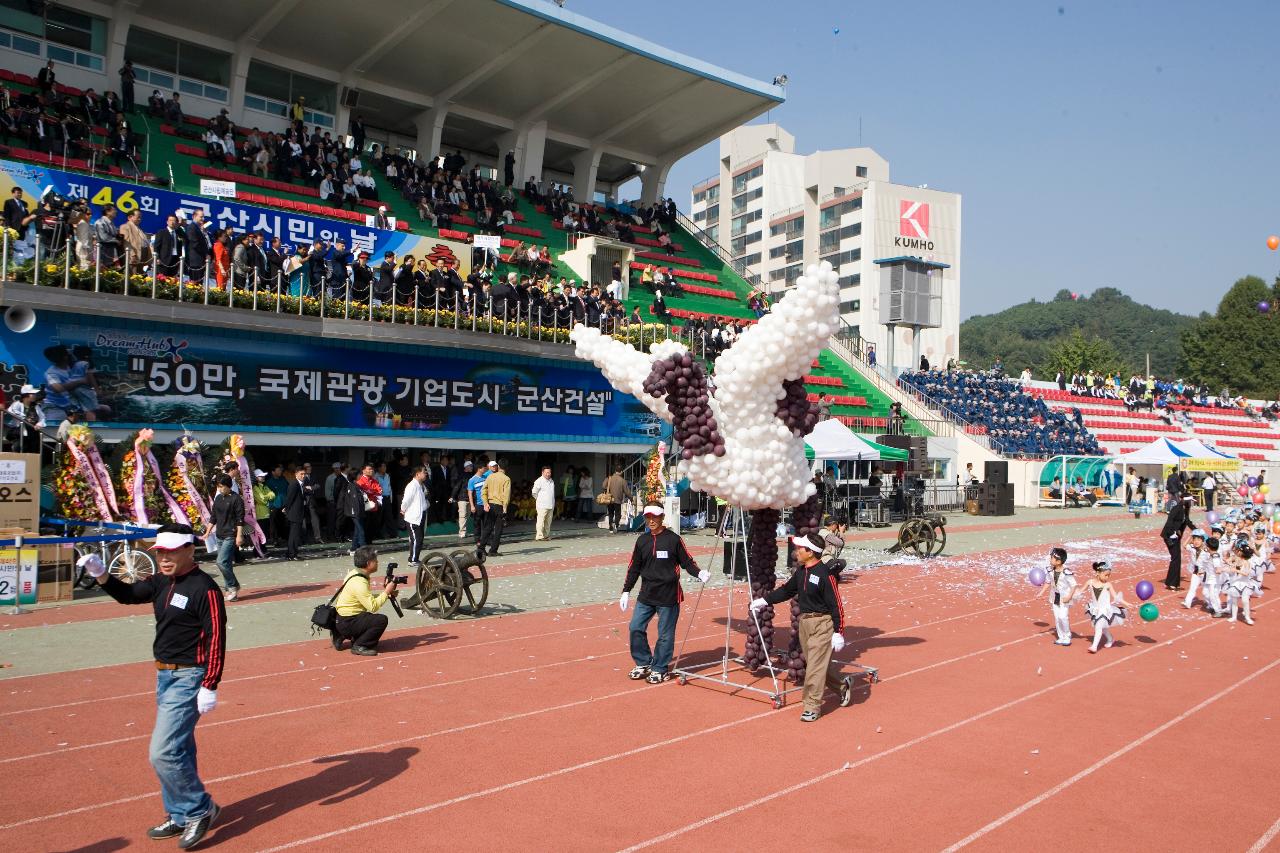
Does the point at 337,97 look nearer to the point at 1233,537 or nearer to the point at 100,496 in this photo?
the point at 100,496

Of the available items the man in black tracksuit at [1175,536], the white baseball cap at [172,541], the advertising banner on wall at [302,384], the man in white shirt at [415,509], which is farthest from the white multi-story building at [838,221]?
the white baseball cap at [172,541]

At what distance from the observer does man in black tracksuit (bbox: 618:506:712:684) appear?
33.2 feet

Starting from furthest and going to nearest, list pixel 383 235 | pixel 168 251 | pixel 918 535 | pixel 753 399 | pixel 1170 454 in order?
pixel 1170 454, pixel 383 235, pixel 918 535, pixel 168 251, pixel 753 399

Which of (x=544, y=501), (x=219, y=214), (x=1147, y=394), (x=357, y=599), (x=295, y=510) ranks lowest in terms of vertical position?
(x=357, y=599)

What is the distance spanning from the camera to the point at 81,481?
1555 cm

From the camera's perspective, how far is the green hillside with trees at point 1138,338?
80.4 meters

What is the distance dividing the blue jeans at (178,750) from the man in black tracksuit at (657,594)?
15.5 feet

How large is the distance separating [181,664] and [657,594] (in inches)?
195

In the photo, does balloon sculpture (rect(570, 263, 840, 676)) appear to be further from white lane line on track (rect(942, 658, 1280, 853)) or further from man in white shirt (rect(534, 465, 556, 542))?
man in white shirt (rect(534, 465, 556, 542))

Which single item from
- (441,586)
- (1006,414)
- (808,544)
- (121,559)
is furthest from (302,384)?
(1006,414)

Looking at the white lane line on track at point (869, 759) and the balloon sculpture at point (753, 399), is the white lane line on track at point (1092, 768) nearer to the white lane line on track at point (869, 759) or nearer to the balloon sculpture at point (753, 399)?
the white lane line on track at point (869, 759)

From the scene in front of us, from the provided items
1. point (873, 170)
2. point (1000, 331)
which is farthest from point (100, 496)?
point (1000, 331)

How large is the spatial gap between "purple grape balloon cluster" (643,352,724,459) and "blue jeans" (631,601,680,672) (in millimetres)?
1700

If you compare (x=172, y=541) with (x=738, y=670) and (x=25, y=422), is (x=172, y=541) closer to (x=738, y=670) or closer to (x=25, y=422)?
(x=738, y=670)
